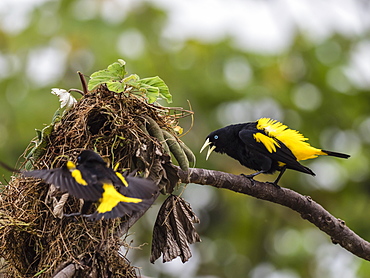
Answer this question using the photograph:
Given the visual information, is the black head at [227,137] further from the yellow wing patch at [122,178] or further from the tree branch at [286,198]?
the yellow wing patch at [122,178]

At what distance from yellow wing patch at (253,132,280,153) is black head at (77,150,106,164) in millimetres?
1593

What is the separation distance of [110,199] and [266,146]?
1.67 m

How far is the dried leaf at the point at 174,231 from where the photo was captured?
3.27 meters

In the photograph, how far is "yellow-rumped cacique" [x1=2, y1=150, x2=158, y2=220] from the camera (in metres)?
2.69

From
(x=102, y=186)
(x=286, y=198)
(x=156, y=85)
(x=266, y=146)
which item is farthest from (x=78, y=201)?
(x=266, y=146)

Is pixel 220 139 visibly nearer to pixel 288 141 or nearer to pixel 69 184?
pixel 288 141

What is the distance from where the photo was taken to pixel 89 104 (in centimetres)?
325

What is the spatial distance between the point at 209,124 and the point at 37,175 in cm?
714

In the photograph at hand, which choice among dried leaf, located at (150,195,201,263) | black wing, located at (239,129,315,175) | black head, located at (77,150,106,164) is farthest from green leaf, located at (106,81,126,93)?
black wing, located at (239,129,315,175)

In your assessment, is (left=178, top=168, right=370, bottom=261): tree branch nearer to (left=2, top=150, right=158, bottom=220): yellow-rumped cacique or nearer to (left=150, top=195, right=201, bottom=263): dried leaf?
(left=150, top=195, right=201, bottom=263): dried leaf

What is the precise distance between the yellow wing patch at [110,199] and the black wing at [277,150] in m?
1.61

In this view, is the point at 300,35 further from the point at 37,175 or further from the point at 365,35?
the point at 37,175

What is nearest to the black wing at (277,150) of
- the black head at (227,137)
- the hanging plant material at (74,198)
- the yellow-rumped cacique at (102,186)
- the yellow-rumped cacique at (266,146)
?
the yellow-rumped cacique at (266,146)

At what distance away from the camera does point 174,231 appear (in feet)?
10.9
